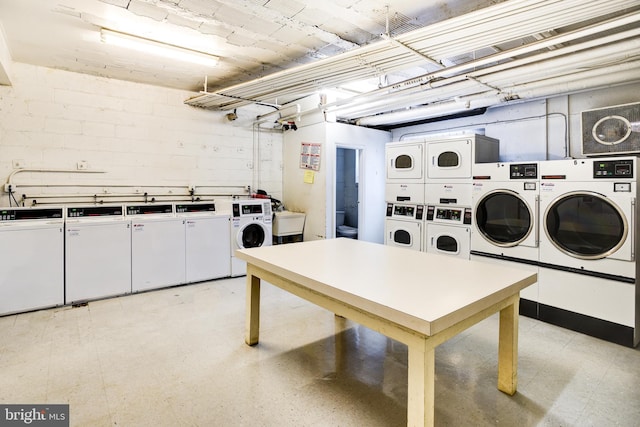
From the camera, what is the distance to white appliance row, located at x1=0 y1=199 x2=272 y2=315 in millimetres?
3510

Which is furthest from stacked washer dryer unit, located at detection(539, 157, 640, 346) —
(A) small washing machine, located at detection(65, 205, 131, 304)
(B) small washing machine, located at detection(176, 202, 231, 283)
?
(A) small washing machine, located at detection(65, 205, 131, 304)

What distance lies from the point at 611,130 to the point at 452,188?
5.12 ft

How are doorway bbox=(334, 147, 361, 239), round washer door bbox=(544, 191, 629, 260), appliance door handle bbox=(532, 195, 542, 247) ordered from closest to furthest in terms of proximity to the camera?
1. round washer door bbox=(544, 191, 629, 260)
2. appliance door handle bbox=(532, 195, 542, 247)
3. doorway bbox=(334, 147, 361, 239)

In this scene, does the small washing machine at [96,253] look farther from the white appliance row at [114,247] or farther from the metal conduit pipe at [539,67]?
the metal conduit pipe at [539,67]

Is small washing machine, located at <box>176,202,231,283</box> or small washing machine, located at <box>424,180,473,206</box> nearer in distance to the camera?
small washing machine, located at <box>424,180,473,206</box>

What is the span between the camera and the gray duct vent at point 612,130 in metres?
3.01

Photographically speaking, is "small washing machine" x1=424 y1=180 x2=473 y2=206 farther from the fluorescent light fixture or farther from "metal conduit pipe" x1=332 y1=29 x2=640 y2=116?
the fluorescent light fixture

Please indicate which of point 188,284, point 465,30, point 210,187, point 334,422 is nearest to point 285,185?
point 210,187

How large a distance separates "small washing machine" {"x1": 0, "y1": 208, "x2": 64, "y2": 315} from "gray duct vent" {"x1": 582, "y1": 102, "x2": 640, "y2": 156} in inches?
220

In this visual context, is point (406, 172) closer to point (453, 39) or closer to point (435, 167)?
point (435, 167)

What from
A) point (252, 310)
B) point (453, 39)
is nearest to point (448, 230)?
point (453, 39)

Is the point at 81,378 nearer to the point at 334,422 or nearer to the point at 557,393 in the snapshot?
the point at 334,422

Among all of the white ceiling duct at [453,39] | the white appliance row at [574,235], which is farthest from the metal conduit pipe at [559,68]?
the white appliance row at [574,235]

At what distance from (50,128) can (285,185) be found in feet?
11.2
